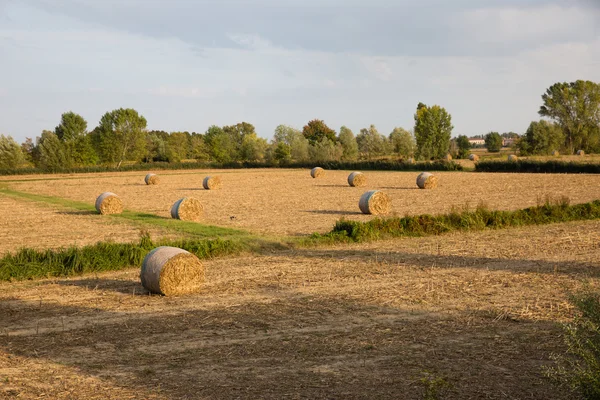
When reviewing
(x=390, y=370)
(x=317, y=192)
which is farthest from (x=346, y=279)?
(x=317, y=192)

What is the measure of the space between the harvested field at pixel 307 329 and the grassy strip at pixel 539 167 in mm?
42645

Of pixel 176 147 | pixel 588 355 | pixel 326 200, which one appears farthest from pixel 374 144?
pixel 588 355

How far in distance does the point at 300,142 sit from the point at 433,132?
2566 centimetres

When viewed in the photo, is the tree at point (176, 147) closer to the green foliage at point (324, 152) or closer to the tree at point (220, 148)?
Result: the tree at point (220, 148)

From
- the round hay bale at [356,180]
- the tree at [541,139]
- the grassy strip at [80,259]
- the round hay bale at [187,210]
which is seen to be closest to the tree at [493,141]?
the tree at [541,139]

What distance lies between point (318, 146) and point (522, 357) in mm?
104108

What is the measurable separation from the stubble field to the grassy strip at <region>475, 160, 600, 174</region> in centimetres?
3997

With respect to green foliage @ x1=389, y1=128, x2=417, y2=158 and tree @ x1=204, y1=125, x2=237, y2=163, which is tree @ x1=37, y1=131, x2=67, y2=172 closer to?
tree @ x1=204, y1=125, x2=237, y2=163

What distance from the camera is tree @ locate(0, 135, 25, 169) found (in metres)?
99.0

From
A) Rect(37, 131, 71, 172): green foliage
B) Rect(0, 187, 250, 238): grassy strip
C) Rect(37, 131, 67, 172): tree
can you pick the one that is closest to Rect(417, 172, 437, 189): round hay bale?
Rect(0, 187, 250, 238): grassy strip

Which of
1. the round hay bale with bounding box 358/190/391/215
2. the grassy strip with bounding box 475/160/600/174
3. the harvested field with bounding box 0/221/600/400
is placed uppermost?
the grassy strip with bounding box 475/160/600/174

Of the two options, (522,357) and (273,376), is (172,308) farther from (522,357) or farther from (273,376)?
(522,357)

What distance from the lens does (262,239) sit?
1984cm

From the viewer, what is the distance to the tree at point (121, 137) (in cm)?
12300
